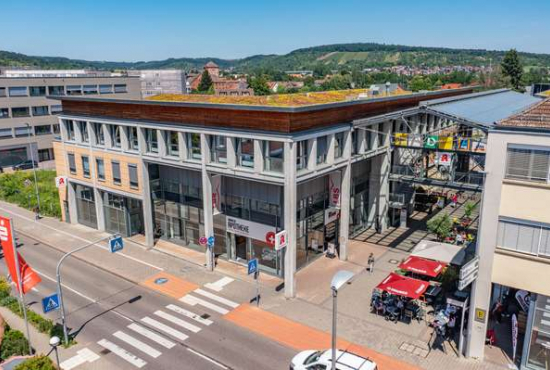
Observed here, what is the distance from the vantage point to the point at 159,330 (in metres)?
23.5

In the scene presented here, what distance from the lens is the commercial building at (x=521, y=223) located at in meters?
18.2

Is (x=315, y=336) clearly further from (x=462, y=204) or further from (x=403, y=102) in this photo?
(x=462, y=204)

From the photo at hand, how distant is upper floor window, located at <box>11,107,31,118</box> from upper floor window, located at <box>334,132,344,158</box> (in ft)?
189

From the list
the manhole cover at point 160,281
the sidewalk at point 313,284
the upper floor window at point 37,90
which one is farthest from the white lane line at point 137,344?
Result: the upper floor window at point 37,90

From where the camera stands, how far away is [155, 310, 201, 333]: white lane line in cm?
2356

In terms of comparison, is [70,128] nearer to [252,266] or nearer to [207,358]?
[252,266]

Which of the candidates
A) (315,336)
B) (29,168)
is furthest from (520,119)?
(29,168)

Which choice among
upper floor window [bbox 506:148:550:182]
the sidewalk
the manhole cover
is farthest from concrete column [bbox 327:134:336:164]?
the manhole cover

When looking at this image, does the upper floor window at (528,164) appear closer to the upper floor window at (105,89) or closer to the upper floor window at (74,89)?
the upper floor window at (74,89)

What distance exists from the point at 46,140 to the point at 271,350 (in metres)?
63.5

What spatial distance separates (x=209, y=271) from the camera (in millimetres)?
30500

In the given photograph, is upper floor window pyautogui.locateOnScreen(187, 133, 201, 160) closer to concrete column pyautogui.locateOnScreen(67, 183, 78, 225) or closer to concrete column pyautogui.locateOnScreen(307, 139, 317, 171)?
concrete column pyautogui.locateOnScreen(307, 139, 317, 171)

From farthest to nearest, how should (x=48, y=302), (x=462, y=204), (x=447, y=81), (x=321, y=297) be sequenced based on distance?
(x=447, y=81), (x=462, y=204), (x=321, y=297), (x=48, y=302)

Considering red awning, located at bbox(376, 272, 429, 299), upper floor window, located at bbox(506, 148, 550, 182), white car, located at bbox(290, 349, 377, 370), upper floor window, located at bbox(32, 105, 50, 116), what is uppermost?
upper floor window, located at bbox(506, 148, 550, 182)
